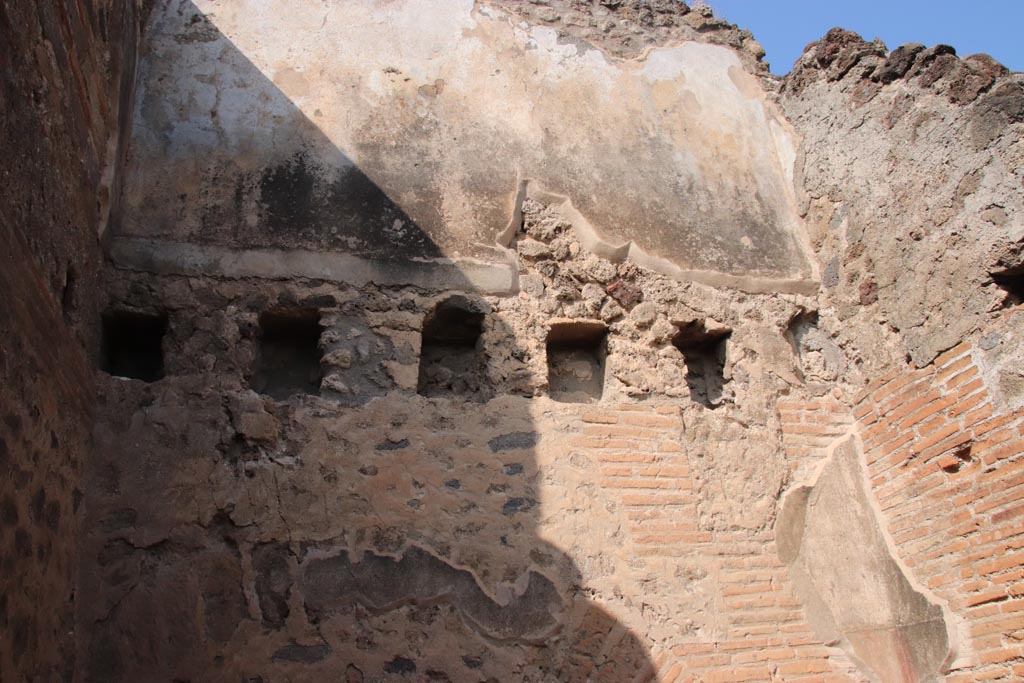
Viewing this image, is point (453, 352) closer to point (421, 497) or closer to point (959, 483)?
point (421, 497)

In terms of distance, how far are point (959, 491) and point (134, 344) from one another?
3.26m

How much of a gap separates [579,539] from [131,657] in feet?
5.19

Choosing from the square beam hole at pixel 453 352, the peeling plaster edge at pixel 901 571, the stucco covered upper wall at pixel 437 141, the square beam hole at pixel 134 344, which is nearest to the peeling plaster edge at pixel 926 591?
the peeling plaster edge at pixel 901 571

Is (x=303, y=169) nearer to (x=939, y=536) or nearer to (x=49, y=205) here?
(x=49, y=205)

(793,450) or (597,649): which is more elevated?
(793,450)

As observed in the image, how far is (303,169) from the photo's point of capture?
396 centimetres

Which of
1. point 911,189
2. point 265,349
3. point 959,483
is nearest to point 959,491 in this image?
point 959,483

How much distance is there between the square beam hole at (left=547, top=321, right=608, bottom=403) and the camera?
3.88 m

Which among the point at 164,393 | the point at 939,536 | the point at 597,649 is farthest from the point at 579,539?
the point at 164,393

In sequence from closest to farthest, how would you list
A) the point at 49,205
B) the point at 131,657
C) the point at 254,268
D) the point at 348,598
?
1. the point at 49,205
2. the point at 131,657
3. the point at 348,598
4. the point at 254,268

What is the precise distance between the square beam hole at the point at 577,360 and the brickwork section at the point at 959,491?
1182mm

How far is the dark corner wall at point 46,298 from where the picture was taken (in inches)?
92.0

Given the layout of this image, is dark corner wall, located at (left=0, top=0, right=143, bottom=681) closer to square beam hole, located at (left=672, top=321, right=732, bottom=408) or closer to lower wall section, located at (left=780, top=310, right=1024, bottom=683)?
square beam hole, located at (left=672, top=321, right=732, bottom=408)

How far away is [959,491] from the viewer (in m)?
3.42
